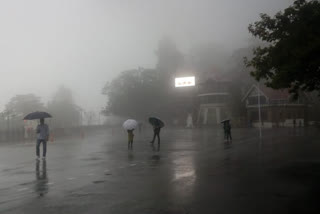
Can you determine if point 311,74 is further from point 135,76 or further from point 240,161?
point 135,76

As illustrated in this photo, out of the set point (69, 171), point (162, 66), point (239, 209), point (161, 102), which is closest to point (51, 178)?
point (69, 171)

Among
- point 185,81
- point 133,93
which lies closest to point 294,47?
point 133,93

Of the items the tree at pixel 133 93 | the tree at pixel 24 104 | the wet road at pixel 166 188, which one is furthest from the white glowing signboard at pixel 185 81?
the wet road at pixel 166 188

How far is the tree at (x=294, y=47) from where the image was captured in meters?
11.2

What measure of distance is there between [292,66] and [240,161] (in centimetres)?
397

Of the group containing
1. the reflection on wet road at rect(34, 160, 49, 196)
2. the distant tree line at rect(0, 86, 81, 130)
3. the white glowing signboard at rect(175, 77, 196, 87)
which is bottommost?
the reflection on wet road at rect(34, 160, 49, 196)

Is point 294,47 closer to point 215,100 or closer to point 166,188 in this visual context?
point 166,188

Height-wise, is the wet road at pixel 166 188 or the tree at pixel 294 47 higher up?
the tree at pixel 294 47

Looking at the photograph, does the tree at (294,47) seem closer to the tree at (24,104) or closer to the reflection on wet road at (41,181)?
the reflection on wet road at (41,181)

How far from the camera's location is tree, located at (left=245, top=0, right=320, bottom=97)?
11180 millimetres

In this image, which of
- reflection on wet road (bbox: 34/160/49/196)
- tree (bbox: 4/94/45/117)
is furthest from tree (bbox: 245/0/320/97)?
tree (bbox: 4/94/45/117)

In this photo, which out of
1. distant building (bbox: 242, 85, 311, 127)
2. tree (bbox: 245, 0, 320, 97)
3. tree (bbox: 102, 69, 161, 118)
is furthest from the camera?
tree (bbox: 102, 69, 161, 118)

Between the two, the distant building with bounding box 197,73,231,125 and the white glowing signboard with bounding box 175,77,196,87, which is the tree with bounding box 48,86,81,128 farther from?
the distant building with bounding box 197,73,231,125

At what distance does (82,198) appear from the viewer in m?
7.07
